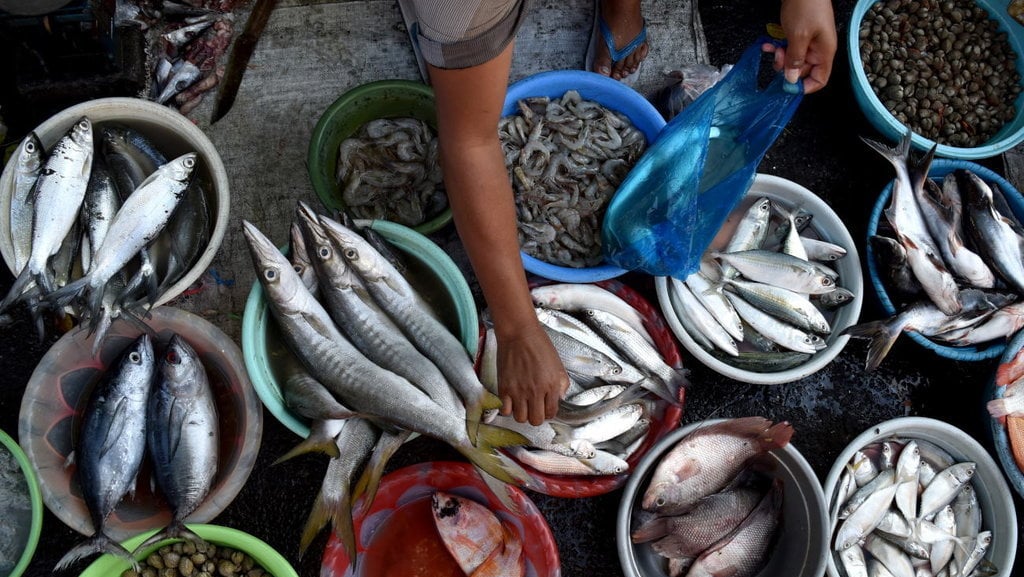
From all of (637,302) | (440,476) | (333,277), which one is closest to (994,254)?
(637,302)

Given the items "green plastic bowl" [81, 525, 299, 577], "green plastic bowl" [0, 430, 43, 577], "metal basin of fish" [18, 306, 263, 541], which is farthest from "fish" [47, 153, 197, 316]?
"green plastic bowl" [81, 525, 299, 577]

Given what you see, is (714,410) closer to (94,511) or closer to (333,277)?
(333,277)

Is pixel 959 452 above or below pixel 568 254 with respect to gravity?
below

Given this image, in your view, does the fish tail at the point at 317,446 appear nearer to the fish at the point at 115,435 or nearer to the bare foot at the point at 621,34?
the fish at the point at 115,435

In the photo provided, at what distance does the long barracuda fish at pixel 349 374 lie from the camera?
6.62ft

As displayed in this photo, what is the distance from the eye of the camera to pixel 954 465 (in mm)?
2535

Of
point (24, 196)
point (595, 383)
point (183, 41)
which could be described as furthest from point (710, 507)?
point (183, 41)

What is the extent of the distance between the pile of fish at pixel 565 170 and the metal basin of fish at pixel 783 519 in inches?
29.7

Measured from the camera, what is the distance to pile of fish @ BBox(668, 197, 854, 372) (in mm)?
2475

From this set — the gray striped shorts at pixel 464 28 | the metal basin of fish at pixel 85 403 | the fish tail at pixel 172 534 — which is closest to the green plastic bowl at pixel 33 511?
the metal basin of fish at pixel 85 403

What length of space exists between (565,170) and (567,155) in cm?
5

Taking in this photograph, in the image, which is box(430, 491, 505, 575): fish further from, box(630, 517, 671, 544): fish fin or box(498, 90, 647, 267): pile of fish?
box(498, 90, 647, 267): pile of fish

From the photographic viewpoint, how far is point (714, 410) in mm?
2736

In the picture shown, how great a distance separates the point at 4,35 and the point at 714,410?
9.87 ft
